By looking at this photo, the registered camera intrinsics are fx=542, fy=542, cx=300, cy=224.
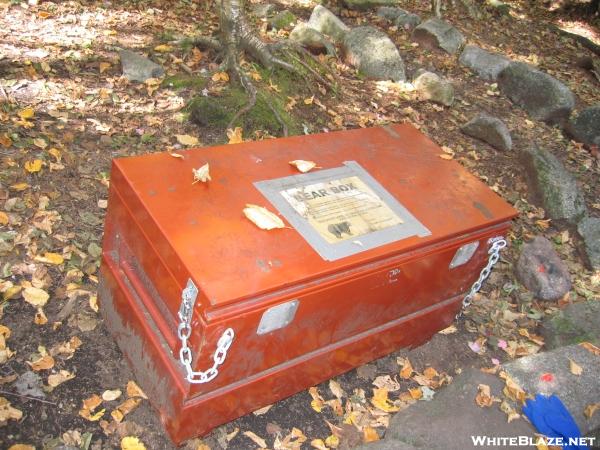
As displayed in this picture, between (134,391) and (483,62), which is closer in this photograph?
(134,391)

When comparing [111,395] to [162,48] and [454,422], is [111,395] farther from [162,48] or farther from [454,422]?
[162,48]

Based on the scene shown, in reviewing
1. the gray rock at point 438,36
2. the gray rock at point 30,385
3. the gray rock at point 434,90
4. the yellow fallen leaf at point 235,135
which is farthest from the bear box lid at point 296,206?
the gray rock at point 438,36

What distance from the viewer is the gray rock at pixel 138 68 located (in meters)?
4.89

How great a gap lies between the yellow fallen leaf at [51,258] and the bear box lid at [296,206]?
1.03 meters

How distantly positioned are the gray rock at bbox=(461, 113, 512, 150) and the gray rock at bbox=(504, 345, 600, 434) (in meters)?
3.00

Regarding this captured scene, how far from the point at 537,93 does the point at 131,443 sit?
616cm

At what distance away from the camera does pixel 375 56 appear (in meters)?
6.38

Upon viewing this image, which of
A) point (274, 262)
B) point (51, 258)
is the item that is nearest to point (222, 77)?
point (51, 258)

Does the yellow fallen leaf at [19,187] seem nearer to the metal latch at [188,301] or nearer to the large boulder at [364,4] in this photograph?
the metal latch at [188,301]

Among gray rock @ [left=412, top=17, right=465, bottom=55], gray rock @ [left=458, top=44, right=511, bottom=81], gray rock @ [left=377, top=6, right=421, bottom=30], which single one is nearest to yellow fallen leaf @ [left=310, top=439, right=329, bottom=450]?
gray rock @ [left=458, top=44, right=511, bottom=81]

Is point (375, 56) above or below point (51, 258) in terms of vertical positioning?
above

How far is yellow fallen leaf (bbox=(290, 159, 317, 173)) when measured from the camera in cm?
279

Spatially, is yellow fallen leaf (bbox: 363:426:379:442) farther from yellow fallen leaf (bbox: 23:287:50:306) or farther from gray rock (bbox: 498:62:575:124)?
gray rock (bbox: 498:62:575:124)

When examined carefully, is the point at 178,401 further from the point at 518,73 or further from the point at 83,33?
the point at 518,73
